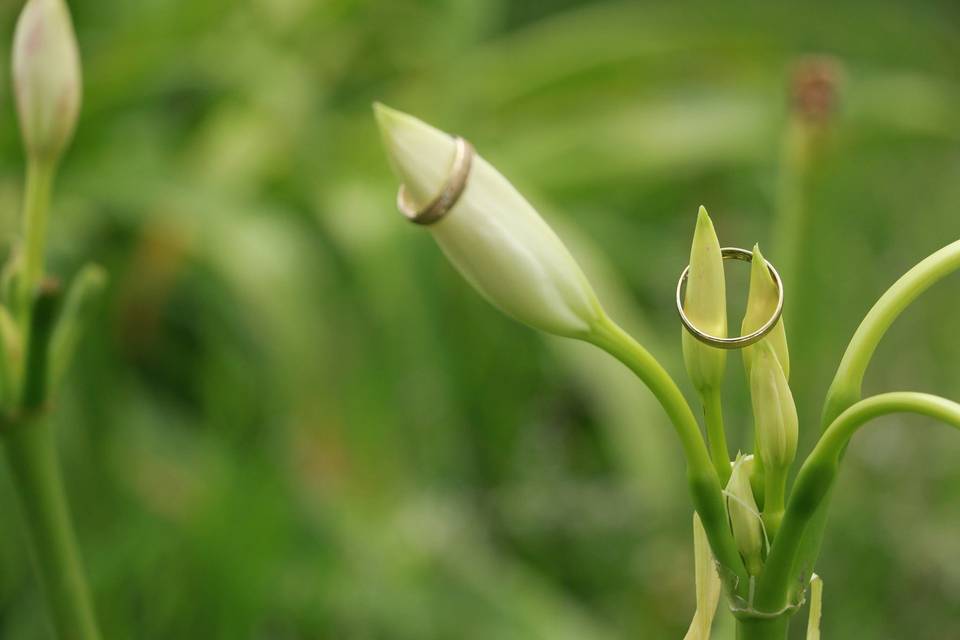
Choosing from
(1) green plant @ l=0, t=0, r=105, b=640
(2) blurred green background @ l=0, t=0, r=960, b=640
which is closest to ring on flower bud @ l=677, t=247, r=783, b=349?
(1) green plant @ l=0, t=0, r=105, b=640

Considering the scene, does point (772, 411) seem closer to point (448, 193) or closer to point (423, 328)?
point (448, 193)

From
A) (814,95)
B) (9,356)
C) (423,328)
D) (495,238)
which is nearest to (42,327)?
(9,356)

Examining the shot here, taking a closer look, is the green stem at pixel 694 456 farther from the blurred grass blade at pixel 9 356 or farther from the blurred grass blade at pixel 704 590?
the blurred grass blade at pixel 9 356

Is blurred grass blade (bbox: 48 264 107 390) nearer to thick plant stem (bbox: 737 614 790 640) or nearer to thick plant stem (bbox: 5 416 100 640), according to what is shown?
thick plant stem (bbox: 5 416 100 640)

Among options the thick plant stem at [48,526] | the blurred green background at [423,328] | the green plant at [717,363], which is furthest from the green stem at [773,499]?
the blurred green background at [423,328]

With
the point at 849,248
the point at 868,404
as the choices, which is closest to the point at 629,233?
the point at 849,248
